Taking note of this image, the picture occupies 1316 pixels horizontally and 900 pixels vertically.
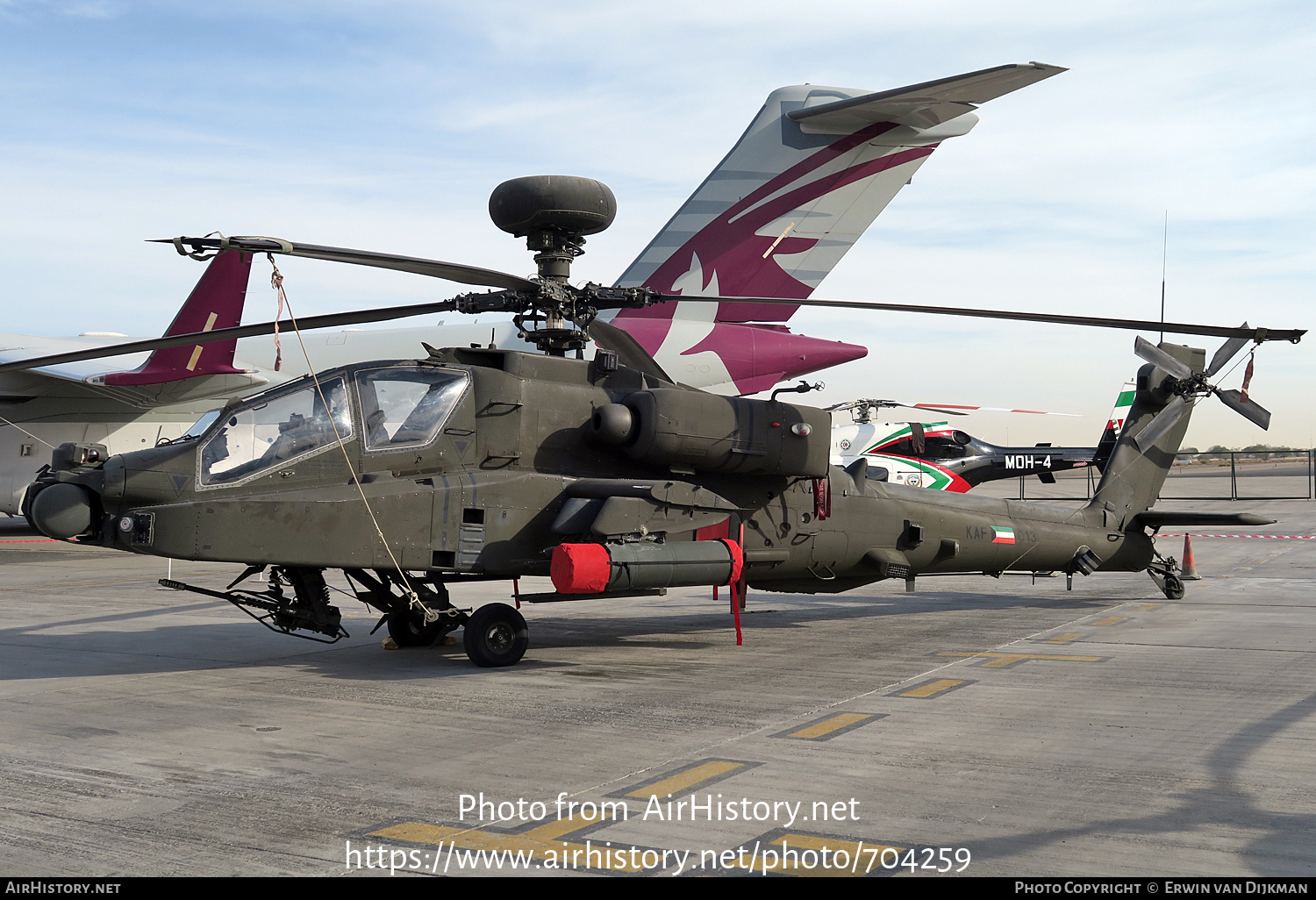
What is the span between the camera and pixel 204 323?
20.1 metres

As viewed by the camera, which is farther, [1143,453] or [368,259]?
[1143,453]

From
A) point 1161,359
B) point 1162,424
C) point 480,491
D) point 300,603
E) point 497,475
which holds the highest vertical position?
point 1161,359

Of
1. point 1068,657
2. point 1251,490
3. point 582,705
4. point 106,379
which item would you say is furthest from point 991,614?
point 1251,490

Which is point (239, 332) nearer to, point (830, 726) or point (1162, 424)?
point (830, 726)

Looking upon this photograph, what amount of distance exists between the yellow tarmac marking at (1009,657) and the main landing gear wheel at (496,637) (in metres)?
3.83

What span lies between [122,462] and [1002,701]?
6624mm

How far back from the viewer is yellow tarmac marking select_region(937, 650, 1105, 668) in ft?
28.8

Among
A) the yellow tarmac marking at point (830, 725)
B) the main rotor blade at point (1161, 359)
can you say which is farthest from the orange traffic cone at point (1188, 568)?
the yellow tarmac marking at point (830, 725)

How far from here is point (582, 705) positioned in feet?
23.5

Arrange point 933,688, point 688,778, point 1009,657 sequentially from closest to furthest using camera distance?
point 688,778 → point 933,688 → point 1009,657

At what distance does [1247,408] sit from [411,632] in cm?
961

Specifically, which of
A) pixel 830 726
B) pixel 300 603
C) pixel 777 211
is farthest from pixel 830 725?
pixel 777 211

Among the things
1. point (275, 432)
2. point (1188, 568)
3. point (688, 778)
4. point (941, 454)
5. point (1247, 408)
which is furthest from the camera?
point (941, 454)

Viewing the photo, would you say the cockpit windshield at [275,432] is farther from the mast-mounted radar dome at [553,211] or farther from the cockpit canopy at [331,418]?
the mast-mounted radar dome at [553,211]
